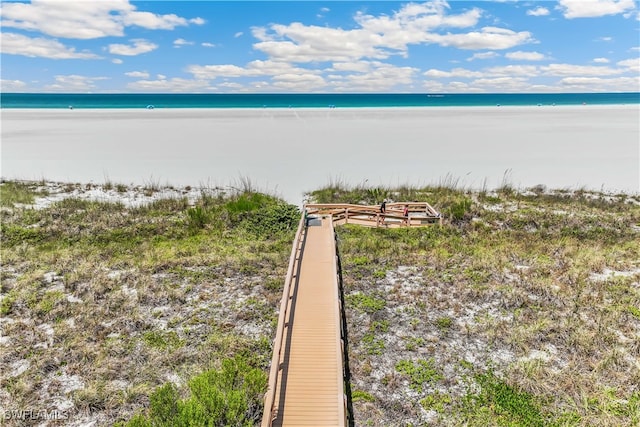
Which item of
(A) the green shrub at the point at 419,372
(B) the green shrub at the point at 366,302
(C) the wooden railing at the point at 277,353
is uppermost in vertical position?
(C) the wooden railing at the point at 277,353

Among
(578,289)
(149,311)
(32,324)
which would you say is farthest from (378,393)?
(32,324)

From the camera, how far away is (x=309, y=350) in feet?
34.3

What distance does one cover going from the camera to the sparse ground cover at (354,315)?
31.9ft

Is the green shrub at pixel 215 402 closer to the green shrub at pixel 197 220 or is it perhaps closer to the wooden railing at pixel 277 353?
the wooden railing at pixel 277 353

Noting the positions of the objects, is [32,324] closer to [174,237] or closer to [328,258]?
[174,237]

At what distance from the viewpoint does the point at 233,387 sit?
9.57 m

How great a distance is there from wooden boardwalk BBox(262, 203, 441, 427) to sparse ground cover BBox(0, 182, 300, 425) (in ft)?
2.28

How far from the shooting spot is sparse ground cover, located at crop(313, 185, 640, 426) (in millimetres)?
9750

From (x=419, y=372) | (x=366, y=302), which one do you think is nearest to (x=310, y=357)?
(x=419, y=372)

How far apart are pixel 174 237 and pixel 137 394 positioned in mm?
10940

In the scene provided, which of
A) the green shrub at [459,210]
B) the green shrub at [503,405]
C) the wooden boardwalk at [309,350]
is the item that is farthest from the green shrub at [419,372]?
the green shrub at [459,210]

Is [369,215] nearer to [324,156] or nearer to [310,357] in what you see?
[310,357]

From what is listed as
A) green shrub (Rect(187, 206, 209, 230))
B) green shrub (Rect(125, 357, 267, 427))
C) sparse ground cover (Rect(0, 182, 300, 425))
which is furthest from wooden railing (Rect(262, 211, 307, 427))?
green shrub (Rect(187, 206, 209, 230))

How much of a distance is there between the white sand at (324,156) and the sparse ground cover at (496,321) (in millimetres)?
10113
